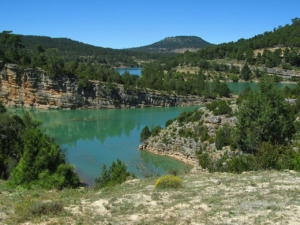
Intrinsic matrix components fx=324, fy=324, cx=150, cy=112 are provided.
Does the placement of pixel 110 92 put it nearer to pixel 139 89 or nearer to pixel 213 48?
pixel 139 89

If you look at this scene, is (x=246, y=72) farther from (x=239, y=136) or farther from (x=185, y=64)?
(x=239, y=136)

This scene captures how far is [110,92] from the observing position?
254 feet

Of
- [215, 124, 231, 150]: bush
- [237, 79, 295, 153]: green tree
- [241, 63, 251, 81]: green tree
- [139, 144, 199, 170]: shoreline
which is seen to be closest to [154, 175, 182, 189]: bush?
[237, 79, 295, 153]: green tree

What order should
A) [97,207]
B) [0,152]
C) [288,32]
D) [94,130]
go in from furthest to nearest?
[288,32] → [94,130] → [0,152] → [97,207]

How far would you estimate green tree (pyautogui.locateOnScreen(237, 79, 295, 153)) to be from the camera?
2247cm

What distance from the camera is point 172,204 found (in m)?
11.5

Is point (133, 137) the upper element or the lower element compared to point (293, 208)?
lower

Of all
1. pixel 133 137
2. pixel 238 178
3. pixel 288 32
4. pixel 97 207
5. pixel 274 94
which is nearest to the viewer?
pixel 97 207

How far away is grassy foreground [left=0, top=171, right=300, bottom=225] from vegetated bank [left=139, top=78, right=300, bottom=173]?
586 cm

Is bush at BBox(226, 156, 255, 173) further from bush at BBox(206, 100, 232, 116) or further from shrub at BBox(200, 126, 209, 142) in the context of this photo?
bush at BBox(206, 100, 232, 116)

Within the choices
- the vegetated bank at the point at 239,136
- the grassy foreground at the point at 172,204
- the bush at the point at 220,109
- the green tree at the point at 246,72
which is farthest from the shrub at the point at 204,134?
the green tree at the point at 246,72

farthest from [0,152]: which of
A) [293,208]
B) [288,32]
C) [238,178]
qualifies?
[288,32]

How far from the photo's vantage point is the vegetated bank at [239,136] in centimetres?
2033

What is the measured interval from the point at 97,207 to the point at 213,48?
5978 inches
